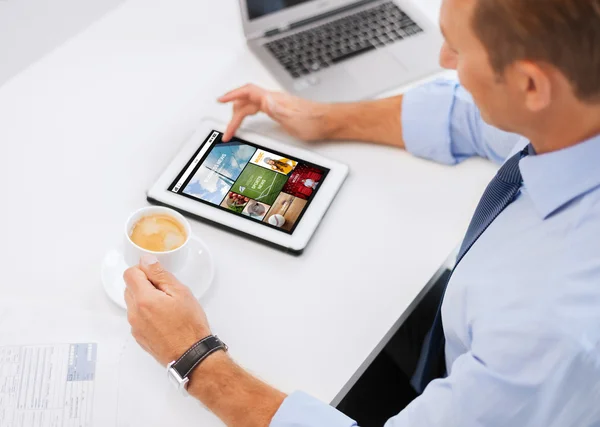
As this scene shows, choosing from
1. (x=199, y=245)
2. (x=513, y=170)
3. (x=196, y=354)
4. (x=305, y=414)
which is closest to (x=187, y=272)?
(x=199, y=245)

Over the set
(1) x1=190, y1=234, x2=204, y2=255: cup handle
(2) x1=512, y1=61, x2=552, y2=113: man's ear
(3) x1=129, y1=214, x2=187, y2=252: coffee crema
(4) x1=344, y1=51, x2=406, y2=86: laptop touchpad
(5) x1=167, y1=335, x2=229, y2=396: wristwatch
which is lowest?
(5) x1=167, y1=335, x2=229, y2=396: wristwatch

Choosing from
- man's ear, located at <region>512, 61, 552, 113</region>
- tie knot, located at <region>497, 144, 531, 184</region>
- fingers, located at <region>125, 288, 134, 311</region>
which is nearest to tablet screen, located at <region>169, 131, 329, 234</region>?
fingers, located at <region>125, 288, 134, 311</region>

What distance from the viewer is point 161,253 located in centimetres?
97

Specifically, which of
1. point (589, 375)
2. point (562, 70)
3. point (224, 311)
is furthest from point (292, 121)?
point (589, 375)

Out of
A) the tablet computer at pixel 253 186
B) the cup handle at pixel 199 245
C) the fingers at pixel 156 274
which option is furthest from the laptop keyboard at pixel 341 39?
the fingers at pixel 156 274

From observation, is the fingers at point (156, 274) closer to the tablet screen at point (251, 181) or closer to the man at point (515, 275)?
the man at point (515, 275)

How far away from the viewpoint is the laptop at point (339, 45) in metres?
1.37

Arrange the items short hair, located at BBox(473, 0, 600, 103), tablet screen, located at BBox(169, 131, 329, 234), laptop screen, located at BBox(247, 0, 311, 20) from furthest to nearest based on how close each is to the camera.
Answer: laptop screen, located at BBox(247, 0, 311, 20), tablet screen, located at BBox(169, 131, 329, 234), short hair, located at BBox(473, 0, 600, 103)

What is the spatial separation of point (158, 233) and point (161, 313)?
0.13m

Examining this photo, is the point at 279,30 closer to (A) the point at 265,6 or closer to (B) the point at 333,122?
(A) the point at 265,6

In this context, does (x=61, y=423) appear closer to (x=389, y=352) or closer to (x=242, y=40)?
(x=389, y=352)

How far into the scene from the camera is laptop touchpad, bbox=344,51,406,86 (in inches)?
54.5

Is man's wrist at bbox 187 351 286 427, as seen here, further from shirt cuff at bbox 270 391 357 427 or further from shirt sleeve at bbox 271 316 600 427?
shirt sleeve at bbox 271 316 600 427

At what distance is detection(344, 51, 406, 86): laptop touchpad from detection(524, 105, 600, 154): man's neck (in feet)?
1.76
